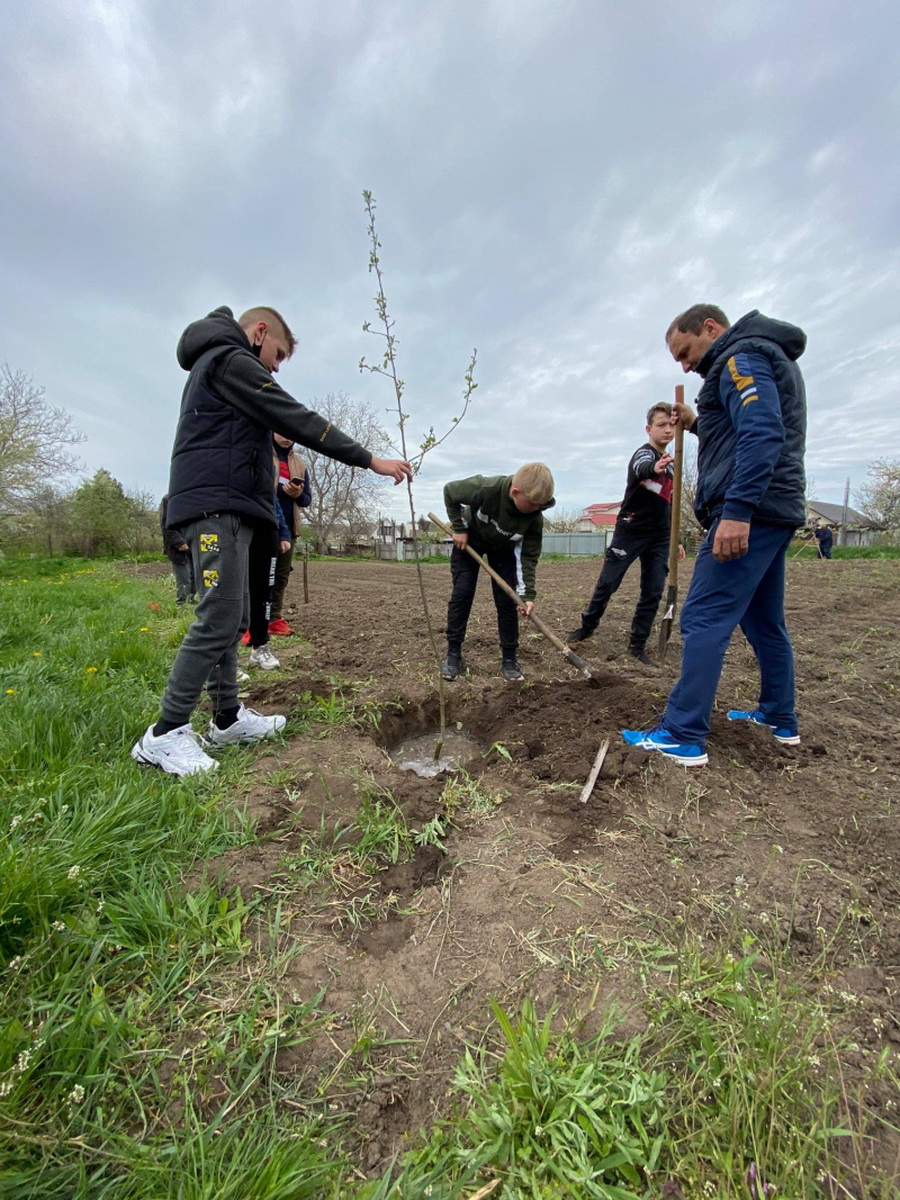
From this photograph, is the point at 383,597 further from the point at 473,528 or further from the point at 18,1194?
the point at 18,1194

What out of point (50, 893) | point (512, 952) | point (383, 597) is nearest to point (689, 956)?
point (512, 952)

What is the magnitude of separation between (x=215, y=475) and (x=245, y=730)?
4.25 ft

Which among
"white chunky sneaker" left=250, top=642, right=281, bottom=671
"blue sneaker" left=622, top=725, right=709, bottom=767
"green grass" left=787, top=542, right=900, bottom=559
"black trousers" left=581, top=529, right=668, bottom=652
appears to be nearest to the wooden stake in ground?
"blue sneaker" left=622, top=725, right=709, bottom=767

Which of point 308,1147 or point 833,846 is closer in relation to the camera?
point 308,1147

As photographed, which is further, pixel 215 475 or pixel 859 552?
pixel 859 552

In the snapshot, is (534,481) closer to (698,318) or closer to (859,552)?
(698,318)

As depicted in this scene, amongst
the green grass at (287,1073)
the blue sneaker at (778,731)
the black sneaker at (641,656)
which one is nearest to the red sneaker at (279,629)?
the black sneaker at (641,656)

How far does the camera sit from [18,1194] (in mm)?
882

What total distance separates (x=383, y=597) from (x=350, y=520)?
101 ft

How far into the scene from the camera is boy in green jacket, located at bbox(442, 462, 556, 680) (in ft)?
12.3

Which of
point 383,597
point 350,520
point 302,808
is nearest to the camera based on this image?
point 302,808

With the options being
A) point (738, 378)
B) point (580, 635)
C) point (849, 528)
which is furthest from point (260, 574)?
point (849, 528)

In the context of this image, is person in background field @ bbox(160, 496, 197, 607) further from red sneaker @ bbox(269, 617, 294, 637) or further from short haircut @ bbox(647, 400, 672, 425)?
short haircut @ bbox(647, 400, 672, 425)

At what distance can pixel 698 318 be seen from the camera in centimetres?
269
